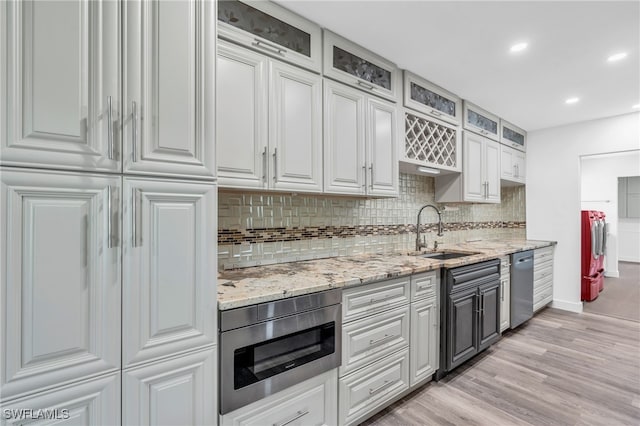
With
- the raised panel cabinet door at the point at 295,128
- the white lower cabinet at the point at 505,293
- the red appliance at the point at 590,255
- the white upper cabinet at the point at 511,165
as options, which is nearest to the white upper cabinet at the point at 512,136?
the white upper cabinet at the point at 511,165

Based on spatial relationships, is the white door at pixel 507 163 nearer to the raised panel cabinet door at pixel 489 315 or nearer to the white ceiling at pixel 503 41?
the white ceiling at pixel 503 41

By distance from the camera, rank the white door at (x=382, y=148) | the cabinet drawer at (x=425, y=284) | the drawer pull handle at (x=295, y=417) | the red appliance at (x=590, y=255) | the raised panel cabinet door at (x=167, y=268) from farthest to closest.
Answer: the red appliance at (x=590, y=255) → the white door at (x=382, y=148) → the cabinet drawer at (x=425, y=284) → the drawer pull handle at (x=295, y=417) → the raised panel cabinet door at (x=167, y=268)

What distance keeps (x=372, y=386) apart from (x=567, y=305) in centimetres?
371

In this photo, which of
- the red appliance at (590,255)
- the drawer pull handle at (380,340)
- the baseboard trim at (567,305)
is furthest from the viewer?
the red appliance at (590,255)

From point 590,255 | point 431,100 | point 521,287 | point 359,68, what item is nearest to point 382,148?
point 359,68

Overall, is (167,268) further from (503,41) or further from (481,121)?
(481,121)

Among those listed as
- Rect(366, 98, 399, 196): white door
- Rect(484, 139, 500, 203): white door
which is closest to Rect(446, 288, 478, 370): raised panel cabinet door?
Rect(366, 98, 399, 196): white door

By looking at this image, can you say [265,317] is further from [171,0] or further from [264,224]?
[171,0]

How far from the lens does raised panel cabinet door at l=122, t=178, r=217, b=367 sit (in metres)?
1.03

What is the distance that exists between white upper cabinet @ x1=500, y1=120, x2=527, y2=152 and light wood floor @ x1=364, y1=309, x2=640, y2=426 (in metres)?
2.35

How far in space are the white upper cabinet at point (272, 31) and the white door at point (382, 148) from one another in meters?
0.56

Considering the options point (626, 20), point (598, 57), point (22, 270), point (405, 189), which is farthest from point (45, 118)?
point (598, 57)

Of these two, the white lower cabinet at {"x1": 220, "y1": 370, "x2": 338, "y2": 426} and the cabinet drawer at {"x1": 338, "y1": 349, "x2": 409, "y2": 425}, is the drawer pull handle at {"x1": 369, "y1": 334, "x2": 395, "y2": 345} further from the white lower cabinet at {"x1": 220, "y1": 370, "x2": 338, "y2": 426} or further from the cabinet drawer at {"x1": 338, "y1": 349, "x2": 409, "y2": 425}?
the white lower cabinet at {"x1": 220, "y1": 370, "x2": 338, "y2": 426}

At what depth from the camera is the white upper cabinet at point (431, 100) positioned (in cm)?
255
